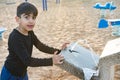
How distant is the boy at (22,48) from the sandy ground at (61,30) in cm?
161

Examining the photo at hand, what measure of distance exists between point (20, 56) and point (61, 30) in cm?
468

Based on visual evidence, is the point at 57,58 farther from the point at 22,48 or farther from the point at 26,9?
the point at 26,9

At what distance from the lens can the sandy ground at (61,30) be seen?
4.39m

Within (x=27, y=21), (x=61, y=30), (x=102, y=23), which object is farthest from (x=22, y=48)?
(x=61, y=30)

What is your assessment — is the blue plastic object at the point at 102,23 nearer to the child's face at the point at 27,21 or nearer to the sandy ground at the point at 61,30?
the sandy ground at the point at 61,30

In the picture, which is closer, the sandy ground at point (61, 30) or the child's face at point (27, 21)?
the child's face at point (27, 21)

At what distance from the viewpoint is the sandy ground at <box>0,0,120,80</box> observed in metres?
Result: 4.39

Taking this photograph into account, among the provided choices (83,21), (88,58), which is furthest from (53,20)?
Answer: (88,58)

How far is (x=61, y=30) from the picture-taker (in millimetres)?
7055

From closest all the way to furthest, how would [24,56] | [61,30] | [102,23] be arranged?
[24,56] < [102,23] < [61,30]

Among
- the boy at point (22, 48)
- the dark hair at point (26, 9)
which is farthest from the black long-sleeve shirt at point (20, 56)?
the dark hair at point (26, 9)

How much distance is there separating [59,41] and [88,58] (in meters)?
3.21

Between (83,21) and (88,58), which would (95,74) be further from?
(83,21)

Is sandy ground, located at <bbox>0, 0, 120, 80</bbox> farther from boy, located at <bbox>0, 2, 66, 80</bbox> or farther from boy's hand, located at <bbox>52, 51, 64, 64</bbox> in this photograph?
boy's hand, located at <bbox>52, 51, 64, 64</bbox>
